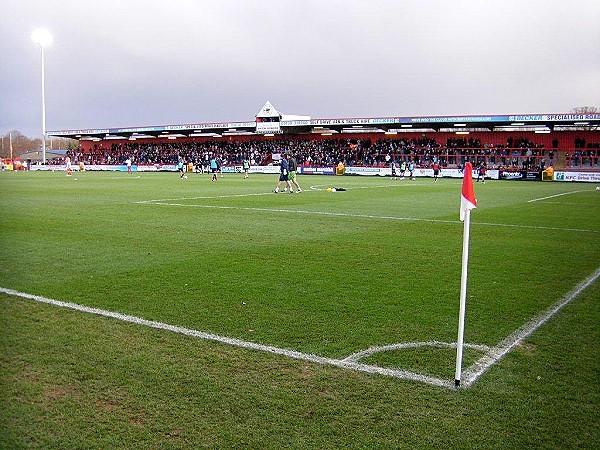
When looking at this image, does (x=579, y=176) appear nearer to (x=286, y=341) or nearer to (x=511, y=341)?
(x=511, y=341)

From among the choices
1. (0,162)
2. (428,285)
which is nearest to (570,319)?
(428,285)

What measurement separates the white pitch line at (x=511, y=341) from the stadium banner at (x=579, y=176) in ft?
146

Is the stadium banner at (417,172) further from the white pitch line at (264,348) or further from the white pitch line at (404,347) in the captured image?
the white pitch line at (264,348)

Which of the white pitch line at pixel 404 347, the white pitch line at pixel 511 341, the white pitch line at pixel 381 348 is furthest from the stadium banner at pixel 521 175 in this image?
the white pitch line at pixel 404 347

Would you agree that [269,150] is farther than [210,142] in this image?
No

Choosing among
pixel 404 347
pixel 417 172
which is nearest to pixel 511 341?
pixel 404 347

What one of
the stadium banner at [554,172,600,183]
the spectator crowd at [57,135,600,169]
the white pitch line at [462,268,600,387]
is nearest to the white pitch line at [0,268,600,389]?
the white pitch line at [462,268,600,387]

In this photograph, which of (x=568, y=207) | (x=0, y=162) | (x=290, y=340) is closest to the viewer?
(x=290, y=340)

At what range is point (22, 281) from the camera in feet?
26.8

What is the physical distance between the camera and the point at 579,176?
4834 centimetres

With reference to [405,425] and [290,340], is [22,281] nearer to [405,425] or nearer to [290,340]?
[290,340]

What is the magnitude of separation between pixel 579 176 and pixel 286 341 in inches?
1935

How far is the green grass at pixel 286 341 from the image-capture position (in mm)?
3971

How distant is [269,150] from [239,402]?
70419 mm
